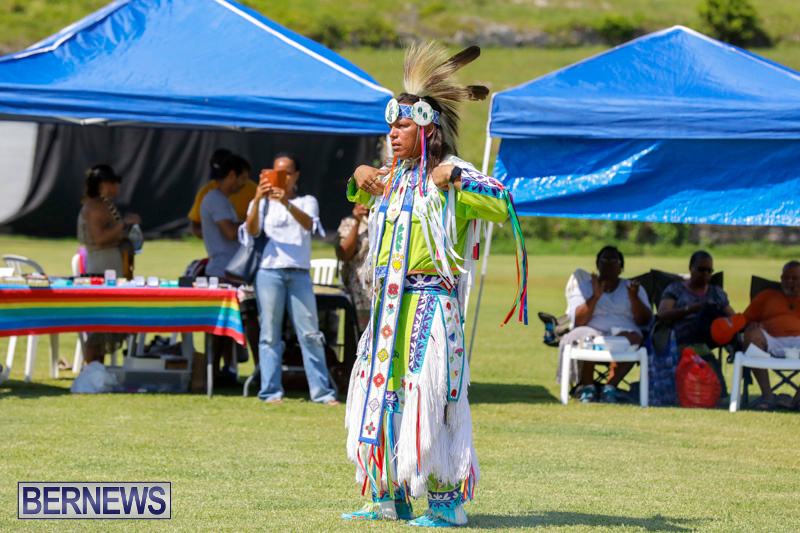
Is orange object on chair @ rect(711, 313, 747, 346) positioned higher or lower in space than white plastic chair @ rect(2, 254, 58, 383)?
higher

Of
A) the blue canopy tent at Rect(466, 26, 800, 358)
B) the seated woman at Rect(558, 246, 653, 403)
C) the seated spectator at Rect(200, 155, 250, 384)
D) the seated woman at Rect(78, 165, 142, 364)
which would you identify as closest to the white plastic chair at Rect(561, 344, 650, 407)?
the seated woman at Rect(558, 246, 653, 403)

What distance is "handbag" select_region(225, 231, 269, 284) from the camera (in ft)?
24.1

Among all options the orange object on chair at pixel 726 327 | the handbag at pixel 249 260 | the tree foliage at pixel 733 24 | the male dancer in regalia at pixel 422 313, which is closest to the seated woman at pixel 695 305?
the orange object on chair at pixel 726 327

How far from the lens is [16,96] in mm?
7242

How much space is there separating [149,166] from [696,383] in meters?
16.8

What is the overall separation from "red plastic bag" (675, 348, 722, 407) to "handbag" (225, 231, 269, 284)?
10.5 ft

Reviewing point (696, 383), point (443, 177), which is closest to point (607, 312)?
point (696, 383)

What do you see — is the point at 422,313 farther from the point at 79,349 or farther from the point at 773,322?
the point at 79,349

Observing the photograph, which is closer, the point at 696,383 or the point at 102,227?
the point at 696,383

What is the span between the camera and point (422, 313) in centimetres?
413

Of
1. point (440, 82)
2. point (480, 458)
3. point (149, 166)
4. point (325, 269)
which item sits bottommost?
point (480, 458)

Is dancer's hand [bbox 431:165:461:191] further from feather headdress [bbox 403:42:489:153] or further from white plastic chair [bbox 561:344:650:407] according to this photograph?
white plastic chair [bbox 561:344:650:407]

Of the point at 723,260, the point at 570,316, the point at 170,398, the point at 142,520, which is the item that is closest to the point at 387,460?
the point at 142,520

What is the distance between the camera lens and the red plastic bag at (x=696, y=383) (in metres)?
7.89
